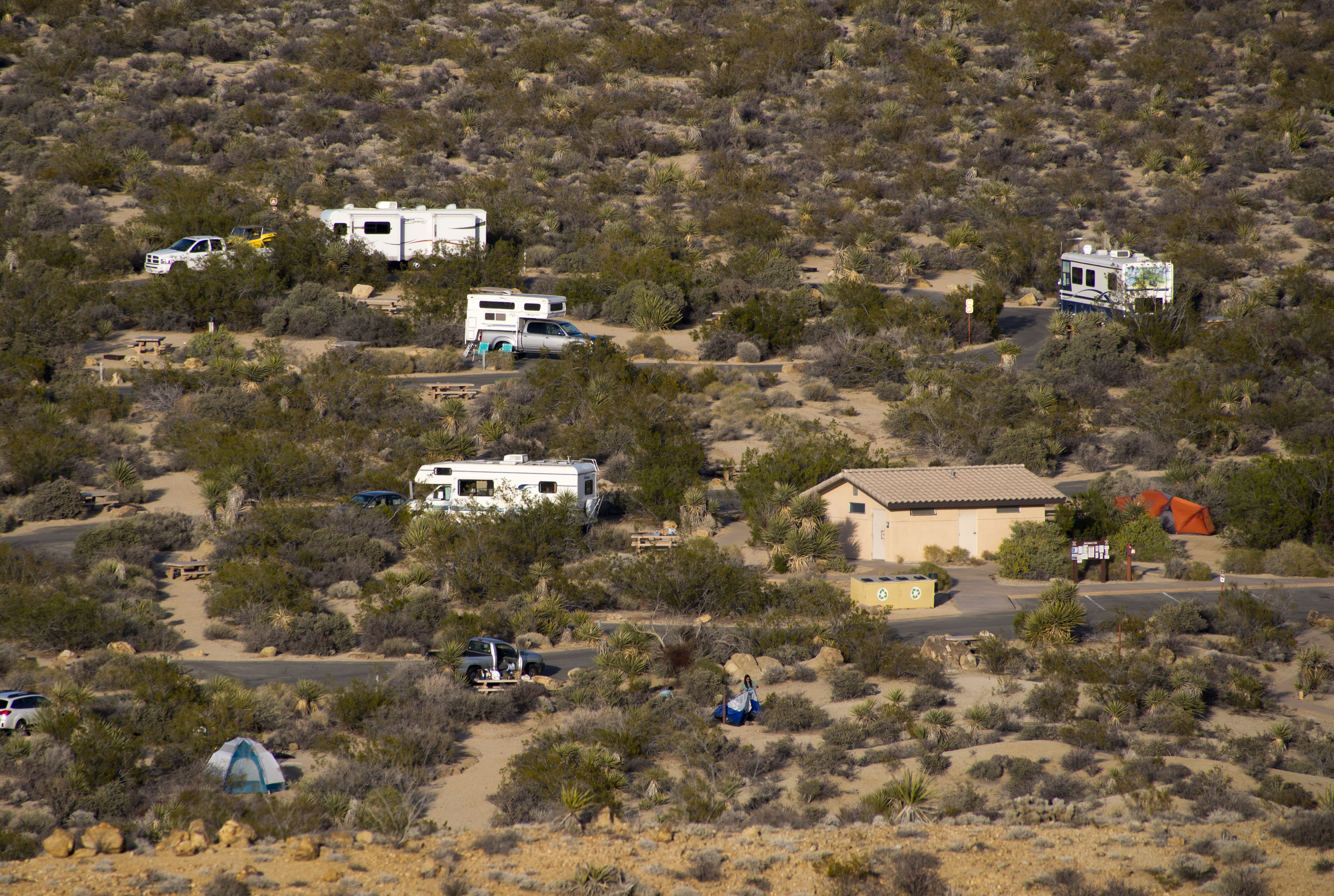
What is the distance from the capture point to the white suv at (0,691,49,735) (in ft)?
59.5

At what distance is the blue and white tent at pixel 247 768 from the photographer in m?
16.7

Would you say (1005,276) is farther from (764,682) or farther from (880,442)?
(764,682)

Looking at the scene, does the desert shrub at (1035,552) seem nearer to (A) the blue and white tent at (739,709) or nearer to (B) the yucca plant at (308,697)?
(A) the blue and white tent at (739,709)

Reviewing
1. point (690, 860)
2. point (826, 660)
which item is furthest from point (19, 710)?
point (826, 660)

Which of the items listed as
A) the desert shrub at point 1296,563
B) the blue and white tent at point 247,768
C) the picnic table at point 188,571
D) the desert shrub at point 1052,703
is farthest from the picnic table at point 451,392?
the desert shrub at point 1296,563

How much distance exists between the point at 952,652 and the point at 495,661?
8551 mm

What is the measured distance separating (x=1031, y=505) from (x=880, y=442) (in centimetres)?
841

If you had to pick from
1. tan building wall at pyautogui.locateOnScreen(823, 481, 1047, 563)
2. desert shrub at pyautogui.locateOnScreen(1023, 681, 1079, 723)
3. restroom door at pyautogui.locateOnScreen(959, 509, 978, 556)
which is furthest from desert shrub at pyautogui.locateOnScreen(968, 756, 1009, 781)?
restroom door at pyautogui.locateOnScreen(959, 509, 978, 556)

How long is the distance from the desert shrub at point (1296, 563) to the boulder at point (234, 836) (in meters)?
24.4

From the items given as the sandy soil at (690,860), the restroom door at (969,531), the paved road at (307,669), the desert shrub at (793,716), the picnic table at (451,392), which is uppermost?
the picnic table at (451,392)

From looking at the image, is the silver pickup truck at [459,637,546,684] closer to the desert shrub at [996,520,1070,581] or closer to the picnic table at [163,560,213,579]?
the picnic table at [163,560,213,579]

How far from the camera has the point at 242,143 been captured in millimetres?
60688

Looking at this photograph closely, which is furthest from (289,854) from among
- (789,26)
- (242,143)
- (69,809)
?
(789,26)

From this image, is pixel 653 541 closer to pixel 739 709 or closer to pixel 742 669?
pixel 742 669
